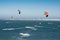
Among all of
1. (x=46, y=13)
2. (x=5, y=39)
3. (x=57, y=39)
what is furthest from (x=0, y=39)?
(x=46, y=13)

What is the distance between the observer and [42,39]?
46.2 meters

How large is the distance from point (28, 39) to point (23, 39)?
48.7 inches

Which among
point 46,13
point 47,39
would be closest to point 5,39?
point 47,39

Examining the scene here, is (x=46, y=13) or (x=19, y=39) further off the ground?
(x=46, y=13)

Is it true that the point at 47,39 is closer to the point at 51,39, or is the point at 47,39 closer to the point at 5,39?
the point at 51,39

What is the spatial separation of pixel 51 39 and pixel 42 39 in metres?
2.10

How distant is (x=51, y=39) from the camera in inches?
1859

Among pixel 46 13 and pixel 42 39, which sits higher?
pixel 46 13

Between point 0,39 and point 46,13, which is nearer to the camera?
point 46,13

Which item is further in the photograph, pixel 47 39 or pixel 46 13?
pixel 47 39

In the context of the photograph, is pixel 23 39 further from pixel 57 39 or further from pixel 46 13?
pixel 46 13

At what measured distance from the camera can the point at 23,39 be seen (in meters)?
46.7

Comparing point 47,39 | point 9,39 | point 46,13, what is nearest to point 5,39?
point 9,39

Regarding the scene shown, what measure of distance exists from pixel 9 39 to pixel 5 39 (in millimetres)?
778
